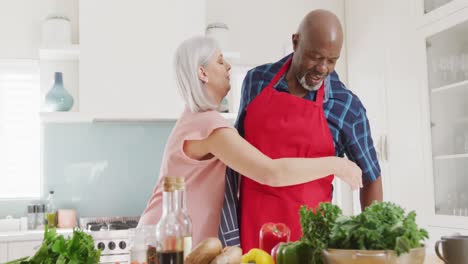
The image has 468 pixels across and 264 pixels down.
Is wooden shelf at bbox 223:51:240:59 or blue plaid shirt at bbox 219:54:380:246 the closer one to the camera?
blue plaid shirt at bbox 219:54:380:246

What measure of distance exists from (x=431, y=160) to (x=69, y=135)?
2.44 meters

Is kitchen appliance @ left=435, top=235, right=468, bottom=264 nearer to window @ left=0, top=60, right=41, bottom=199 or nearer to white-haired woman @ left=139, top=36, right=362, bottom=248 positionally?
white-haired woman @ left=139, top=36, right=362, bottom=248

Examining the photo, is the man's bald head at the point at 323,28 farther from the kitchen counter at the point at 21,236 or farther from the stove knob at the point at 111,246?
the kitchen counter at the point at 21,236

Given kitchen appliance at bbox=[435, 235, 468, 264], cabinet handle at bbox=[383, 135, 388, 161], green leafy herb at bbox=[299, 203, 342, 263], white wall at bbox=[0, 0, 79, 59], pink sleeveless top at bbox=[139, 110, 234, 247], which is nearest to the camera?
green leafy herb at bbox=[299, 203, 342, 263]

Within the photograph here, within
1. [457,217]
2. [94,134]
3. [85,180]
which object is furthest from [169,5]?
[457,217]

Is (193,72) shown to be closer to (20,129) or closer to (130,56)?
(130,56)

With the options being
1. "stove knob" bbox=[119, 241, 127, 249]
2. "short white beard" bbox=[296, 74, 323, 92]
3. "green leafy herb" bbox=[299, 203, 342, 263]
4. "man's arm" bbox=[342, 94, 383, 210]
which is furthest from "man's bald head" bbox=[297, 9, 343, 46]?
"stove knob" bbox=[119, 241, 127, 249]

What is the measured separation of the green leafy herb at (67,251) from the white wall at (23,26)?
Answer: 3.24 meters

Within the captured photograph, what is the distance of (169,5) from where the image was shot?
4.00 m

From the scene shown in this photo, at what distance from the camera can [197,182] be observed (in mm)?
1805

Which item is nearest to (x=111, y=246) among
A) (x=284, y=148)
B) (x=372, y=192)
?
(x=284, y=148)

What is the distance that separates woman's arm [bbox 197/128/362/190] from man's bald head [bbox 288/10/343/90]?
0.99ft

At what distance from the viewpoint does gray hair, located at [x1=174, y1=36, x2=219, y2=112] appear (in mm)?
1788

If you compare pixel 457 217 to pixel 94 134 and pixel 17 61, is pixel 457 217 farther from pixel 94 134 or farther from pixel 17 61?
pixel 17 61
